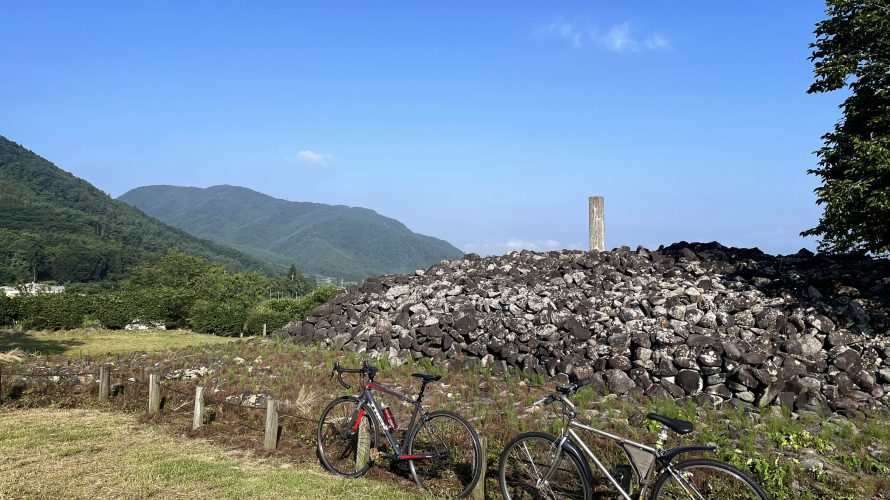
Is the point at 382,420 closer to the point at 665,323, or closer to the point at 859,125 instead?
the point at 665,323

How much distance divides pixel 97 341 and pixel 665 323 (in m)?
25.5

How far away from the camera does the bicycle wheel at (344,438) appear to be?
7352 millimetres

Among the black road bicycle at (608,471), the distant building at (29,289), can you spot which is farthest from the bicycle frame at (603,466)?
the distant building at (29,289)

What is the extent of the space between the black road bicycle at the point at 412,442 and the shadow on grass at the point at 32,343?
19.6 metres

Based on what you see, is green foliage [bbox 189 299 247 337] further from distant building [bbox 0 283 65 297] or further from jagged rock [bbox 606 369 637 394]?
jagged rock [bbox 606 369 637 394]

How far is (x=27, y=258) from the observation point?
12494cm

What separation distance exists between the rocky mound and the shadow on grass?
11876 millimetres

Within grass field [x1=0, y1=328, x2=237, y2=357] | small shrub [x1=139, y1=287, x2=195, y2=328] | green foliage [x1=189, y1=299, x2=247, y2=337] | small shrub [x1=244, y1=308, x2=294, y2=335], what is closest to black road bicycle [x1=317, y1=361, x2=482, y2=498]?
grass field [x1=0, y1=328, x2=237, y2=357]

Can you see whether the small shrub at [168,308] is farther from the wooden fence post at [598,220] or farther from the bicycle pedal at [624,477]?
the bicycle pedal at [624,477]

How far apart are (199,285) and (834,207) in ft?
266

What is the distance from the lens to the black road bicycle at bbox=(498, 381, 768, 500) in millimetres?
4918

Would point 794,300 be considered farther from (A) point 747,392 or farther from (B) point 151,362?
(B) point 151,362

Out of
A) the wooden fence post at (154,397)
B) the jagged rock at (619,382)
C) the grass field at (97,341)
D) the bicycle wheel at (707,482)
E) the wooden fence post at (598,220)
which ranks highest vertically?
the wooden fence post at (598,220)

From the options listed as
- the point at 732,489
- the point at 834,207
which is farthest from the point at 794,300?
the point at 732,489
